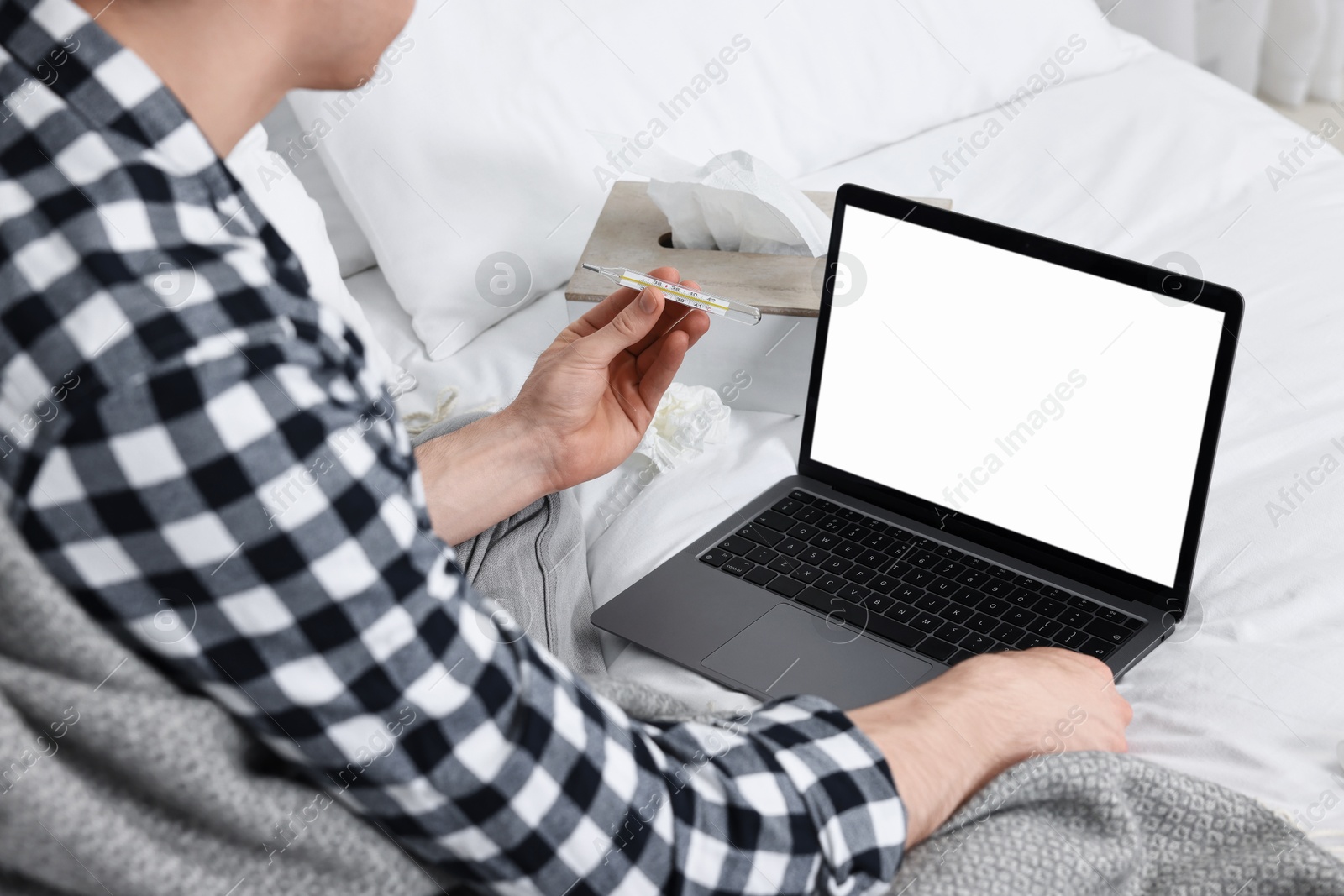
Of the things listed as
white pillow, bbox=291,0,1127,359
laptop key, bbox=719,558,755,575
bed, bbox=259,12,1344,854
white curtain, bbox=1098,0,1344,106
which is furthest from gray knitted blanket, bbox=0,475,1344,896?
white curtain, bbox=1098,0,1344,106

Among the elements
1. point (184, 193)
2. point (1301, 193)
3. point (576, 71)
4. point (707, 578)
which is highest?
point (184, 193)

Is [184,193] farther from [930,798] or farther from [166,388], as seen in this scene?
[930,798]

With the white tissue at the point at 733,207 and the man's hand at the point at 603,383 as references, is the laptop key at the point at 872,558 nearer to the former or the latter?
the man's hand at the point at 603,383

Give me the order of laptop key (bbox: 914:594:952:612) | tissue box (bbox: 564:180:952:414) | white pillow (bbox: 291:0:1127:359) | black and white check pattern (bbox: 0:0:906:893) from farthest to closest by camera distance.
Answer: white pillow (bbox: 291:0:1127:359) < tissue box (bbox: 564:180:952:414) < laptop key (bbox: 914:594:952:612) < black and white check pattern (bbox: 0:0:906:893)

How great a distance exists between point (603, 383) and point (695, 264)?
257 millimetres

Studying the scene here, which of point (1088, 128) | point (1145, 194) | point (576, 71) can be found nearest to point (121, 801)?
point (576, 71)

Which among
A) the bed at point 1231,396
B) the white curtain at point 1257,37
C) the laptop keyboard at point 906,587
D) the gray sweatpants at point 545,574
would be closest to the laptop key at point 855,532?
the laptop keyboard at point 906,587

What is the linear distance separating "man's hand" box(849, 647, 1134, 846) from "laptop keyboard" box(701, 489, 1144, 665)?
9cm

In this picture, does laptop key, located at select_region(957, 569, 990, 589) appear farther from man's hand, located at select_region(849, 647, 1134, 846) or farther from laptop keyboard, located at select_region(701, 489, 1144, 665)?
man's hand, located at select_region(849, 647, 1134, 846)

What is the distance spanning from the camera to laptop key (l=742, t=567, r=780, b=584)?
833mm

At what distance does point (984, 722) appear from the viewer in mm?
604

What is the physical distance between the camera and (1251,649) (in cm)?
73

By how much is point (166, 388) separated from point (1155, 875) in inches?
20.2

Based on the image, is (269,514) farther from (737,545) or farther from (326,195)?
(326,195)
